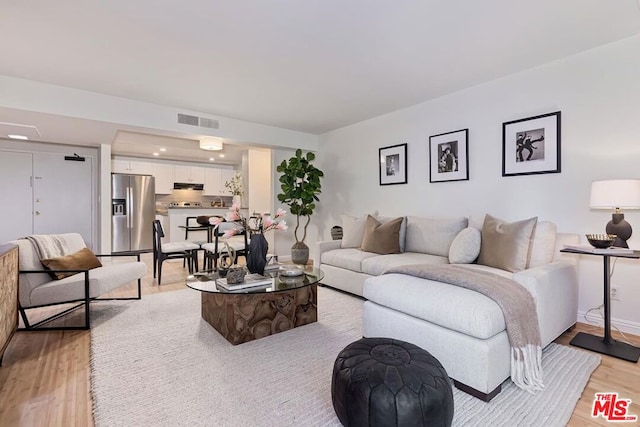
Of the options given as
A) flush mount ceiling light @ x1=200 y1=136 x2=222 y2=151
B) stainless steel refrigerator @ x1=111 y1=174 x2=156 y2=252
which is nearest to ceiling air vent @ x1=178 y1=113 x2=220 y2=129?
flush mount ceiling light @ x1=200 y1=136 x2=222 y2=151

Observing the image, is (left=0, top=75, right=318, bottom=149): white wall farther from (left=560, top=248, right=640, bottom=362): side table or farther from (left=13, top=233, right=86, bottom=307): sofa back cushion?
(left=560, top=248, right=640, bottom=362): side table

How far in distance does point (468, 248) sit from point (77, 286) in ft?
11.4

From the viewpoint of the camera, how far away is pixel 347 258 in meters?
3.60

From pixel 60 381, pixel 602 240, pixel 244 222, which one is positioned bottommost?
pixel 60 381

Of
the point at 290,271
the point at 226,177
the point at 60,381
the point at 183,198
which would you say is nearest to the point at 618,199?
the point at 290,271

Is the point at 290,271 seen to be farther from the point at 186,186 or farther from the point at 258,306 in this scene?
the point at 186,186

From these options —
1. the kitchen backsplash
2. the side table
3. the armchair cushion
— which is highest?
the kitchen backsplash

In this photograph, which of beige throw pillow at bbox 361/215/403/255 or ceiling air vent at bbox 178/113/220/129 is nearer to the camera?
beige throw pillow at bbox 361/215/403/255

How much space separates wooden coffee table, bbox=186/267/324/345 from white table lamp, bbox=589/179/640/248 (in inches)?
87.8

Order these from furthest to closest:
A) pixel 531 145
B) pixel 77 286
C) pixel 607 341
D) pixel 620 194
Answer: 1. pixel 531 145
2. pixel 77 286
3. pixel 607 341
4. pixel 620 194

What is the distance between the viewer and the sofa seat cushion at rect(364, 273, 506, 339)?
1.68m

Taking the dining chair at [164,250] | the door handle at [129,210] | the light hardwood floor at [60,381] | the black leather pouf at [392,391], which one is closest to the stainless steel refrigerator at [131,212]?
the door handle at [129,210]

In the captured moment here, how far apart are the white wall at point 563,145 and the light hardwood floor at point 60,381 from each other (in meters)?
0.92

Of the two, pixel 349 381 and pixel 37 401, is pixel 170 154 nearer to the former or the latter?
pixel 37 401
